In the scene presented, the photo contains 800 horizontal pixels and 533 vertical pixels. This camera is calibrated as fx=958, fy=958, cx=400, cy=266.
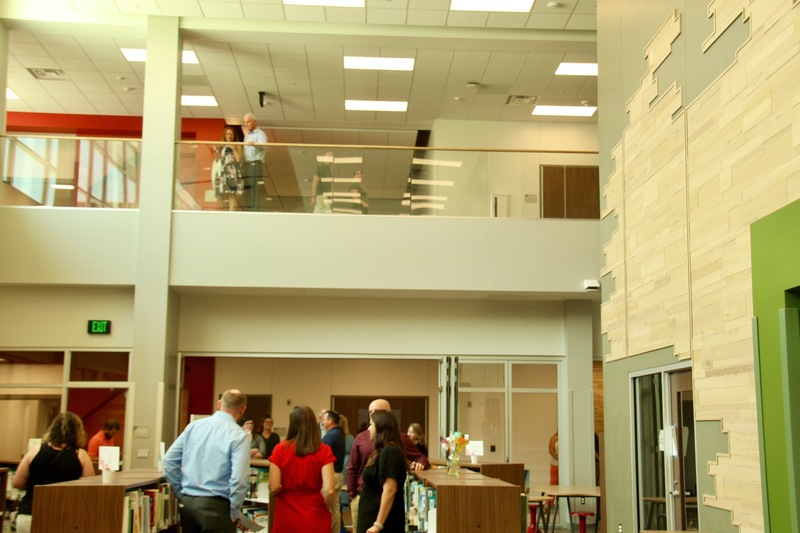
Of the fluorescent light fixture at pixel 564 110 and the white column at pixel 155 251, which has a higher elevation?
the fluorescent light fixture at pixel 564 110

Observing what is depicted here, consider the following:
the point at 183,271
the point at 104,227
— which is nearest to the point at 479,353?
→ the point at 183,271

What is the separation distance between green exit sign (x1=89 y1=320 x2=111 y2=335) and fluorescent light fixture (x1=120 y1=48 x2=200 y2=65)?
12.7ft

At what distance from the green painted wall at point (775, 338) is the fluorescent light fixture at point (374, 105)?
36.7 feet

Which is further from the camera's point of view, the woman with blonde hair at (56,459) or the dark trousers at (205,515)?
the woman with blonde hair at (56,459)

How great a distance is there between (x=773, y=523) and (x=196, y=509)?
340 centimetres

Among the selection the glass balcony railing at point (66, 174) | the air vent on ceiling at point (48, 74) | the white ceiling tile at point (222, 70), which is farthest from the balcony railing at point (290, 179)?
the air vent on ceiling at point (48, 74)

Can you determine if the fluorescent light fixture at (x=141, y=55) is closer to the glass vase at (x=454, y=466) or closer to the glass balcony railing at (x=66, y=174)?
the glass balcony railing at (x=66, y=174)

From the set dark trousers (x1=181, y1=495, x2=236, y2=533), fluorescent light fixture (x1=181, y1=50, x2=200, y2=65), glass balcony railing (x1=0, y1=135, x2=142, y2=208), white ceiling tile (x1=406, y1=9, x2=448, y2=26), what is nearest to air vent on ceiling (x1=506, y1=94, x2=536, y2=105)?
white ceiling tile (x1=406, y1=9, x2=448, y2=26)

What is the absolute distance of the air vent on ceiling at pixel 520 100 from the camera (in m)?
15.5

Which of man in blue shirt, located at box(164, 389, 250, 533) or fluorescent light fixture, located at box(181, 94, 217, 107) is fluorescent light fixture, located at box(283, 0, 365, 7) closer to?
fluorescent light fixture, located at box(181, 94, 217, 107)

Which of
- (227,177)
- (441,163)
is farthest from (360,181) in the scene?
(227,177)

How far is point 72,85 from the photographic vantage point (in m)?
15.3

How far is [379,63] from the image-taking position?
14234mm

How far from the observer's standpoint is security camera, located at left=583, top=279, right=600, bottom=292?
1278 cm
